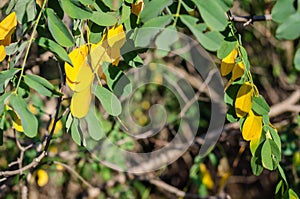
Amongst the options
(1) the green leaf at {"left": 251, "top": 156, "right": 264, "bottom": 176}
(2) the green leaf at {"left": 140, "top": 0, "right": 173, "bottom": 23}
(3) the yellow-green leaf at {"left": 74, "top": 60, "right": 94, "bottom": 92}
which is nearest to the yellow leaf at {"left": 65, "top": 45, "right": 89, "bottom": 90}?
(3) the yellow-green leaf at {"left": 74, "top": 60, "right": 94, "bottom": 92}

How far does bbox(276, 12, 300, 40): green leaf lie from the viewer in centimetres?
66

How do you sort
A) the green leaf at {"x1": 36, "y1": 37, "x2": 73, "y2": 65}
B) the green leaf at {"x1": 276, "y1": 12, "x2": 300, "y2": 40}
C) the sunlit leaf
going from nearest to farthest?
the green leaf at {"x1": 276, "y1": 12, "x2": 300, "y2": 40} → the green leaf at {"x1": 36, "y1": 37, "x2": 73, "y2": 65} → the sunlit leaf

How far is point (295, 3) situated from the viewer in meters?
0.69

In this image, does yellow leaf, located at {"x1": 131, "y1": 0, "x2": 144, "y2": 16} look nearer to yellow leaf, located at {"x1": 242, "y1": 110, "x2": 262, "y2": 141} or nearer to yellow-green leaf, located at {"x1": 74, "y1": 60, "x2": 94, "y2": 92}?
yellow-green leaf, located at {"x1": 74, "y1": 60, "x2": 94, "y2": 92}

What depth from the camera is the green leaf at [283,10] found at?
0.68 metres

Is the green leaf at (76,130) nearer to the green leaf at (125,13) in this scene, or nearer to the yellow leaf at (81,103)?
the yellow leaf at (81,103)

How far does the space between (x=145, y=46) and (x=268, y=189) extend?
2.70m

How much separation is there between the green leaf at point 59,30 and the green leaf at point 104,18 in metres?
0.04

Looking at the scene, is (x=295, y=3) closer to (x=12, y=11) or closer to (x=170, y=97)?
(x=12, y=11)

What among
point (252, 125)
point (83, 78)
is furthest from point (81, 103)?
point (252, 125)

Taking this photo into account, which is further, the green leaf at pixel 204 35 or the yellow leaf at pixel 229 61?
the yellow leaf at pixel 229 61

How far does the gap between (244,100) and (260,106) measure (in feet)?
0.08

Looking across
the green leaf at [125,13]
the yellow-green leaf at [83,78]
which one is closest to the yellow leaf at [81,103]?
the yellow-green leaf at [83,78]

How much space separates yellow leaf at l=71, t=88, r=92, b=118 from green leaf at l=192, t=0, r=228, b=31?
209 mm
